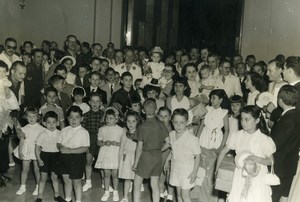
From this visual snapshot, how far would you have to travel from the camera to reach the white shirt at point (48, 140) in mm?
5672

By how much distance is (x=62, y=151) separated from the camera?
5480mm

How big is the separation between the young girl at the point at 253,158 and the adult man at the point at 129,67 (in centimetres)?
414

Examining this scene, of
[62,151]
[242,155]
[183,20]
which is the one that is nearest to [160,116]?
[62,151]

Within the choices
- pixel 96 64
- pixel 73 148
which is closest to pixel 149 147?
pixel 73 148

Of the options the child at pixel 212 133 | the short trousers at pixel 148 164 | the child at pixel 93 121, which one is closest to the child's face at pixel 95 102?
the child at pixel 93 121

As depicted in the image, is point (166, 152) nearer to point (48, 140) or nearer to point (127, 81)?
point (127, 81)

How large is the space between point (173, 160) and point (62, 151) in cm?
136

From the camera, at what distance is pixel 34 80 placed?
7.75 metres

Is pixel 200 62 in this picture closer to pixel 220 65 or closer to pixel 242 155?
pixel 220 65

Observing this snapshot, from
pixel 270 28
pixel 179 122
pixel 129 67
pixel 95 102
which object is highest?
pixel 270 28

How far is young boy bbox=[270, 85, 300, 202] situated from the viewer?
438 cm

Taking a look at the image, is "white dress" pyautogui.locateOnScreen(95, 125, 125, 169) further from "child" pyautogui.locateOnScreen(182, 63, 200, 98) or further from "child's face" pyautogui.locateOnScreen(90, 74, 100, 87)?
"child" pyautogui.locateOnScreen(182, 63, 200, 98)

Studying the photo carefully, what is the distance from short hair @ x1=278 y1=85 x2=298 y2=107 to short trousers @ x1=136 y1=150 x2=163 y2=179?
165 centimetres

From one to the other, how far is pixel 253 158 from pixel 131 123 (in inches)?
74.6
